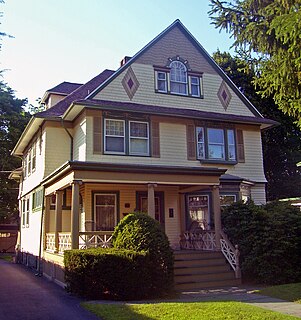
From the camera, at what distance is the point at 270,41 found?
10.9 metres

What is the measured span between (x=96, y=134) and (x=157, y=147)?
281 cm

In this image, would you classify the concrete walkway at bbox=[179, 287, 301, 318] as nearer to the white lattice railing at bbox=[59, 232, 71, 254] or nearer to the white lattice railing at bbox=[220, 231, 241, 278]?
the white lattice railing at bbox=[220, 231, 241, 278]

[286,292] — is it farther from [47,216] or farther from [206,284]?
[47,216]

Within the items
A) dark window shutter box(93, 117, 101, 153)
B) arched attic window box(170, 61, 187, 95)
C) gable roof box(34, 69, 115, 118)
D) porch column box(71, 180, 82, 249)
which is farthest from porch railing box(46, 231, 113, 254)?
arched attic window box(170, 61, 187, 95)

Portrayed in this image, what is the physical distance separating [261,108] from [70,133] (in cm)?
1815

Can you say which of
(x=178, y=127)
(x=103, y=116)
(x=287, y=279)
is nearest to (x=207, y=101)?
(x=178, y=127)

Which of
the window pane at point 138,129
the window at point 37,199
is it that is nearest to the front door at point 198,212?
the window pane at point 138,129

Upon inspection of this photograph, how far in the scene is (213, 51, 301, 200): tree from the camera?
32219mm

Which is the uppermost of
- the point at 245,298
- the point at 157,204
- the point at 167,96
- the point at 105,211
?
the point at 167,96

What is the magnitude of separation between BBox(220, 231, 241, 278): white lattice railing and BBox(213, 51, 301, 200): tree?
19.9 metres

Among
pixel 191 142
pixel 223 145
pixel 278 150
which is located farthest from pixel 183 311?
pixel 278 150

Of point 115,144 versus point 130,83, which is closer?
point 115,144

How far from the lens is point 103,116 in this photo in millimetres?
16547

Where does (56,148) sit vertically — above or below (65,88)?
below
